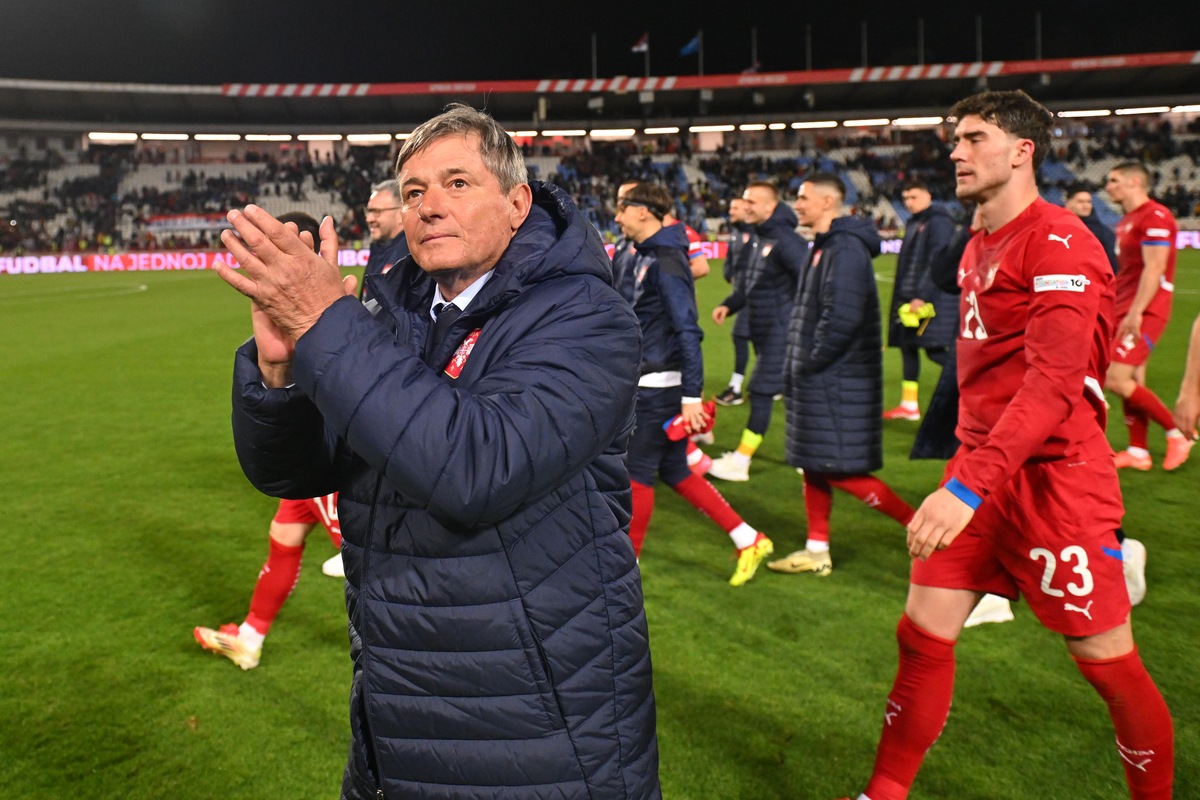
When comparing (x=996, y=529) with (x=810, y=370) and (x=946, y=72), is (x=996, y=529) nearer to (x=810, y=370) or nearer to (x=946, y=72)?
(x=810, y=370)

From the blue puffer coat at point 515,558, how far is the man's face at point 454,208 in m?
0.08

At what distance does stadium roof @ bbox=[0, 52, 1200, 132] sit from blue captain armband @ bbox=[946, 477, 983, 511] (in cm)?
4205

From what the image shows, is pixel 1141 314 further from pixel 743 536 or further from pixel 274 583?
pixel 274 583

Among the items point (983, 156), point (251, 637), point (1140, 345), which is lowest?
point (251, 637)

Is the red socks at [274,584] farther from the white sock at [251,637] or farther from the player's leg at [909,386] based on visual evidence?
the player's leg at [909,386]

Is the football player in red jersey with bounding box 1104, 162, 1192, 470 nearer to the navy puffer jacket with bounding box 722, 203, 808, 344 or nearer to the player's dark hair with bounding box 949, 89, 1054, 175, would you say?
the navy puffer jacket with bounding box 722, 203, 808, 344

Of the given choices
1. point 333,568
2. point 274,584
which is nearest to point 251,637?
point 274,584

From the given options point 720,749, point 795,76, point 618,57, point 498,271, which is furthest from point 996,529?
point 618,57

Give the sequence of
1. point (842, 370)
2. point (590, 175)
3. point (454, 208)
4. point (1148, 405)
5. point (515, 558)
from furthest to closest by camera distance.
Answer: point (590, 175) < point (1148, 405) < point (842, 370) < point (454, 208) < point (515, 558)

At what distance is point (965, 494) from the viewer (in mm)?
2350

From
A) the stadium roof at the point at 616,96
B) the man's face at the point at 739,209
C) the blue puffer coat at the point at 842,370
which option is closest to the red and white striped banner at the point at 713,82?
the stadium roof at the point at 616,96

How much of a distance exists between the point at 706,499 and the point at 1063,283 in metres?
3.03

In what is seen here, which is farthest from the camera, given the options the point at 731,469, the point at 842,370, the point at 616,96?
the point at 616,96

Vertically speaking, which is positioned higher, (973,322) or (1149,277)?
(1149,277)
